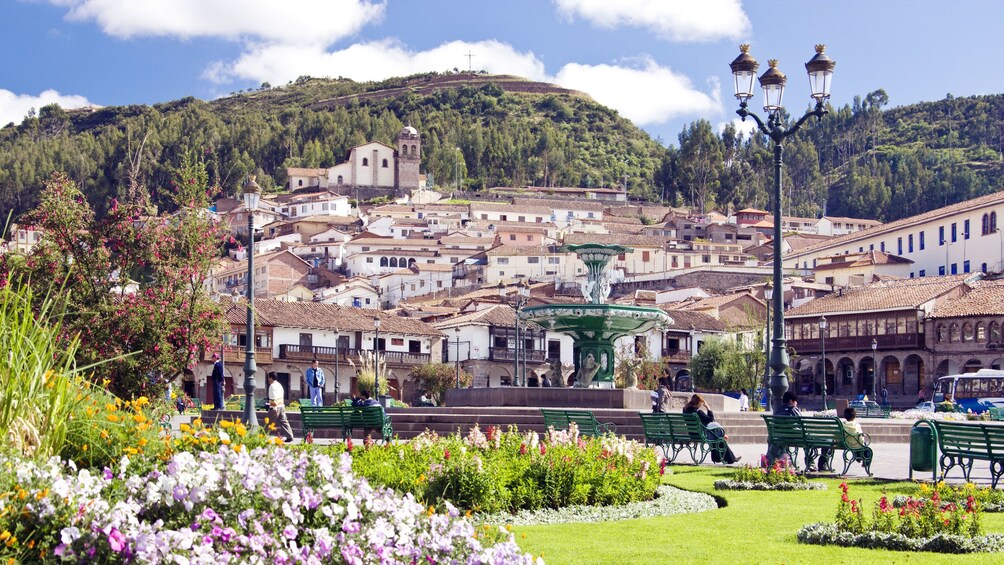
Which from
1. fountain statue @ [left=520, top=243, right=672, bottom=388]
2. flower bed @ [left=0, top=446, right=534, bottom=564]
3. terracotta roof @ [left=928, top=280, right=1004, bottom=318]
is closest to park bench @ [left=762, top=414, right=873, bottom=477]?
flower bed @ [left=0, top=446, right=534, bottom=564]

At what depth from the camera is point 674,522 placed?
1109cm

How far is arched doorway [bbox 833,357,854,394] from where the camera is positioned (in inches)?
2835

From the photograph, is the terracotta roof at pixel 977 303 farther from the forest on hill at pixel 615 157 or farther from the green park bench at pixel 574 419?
the forest on hill at pixel 615 157

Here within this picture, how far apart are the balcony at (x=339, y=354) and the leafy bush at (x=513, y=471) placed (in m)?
51.4

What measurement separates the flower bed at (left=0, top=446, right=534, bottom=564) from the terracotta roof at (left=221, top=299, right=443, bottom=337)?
58.0 metres

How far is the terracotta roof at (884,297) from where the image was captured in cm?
6850

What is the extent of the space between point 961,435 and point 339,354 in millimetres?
55452

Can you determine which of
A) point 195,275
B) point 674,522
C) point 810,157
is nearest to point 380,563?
point 674,522

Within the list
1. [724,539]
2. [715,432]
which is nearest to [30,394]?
[724,539]

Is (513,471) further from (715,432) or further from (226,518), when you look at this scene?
(715,432)

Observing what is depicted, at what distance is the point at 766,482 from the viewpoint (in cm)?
1410

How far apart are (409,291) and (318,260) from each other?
13132mm

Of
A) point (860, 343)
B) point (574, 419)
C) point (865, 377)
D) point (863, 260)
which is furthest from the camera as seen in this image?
point (863, 260)

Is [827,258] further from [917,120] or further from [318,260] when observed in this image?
[917,120]
